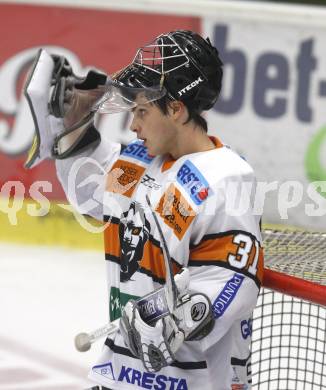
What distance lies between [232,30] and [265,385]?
322 cm

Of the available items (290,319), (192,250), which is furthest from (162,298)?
(290,319)

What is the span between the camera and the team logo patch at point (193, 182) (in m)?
2.13

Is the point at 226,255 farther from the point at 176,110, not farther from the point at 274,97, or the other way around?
the point at 274,97

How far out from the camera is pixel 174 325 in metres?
2.04

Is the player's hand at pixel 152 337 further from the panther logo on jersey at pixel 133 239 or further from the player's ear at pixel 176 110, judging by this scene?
the player's ear at pixel 176 110

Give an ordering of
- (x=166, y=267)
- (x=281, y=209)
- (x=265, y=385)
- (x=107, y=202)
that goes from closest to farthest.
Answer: (x=166, y=267)
(x=107, y=202)
(x=265, y=385)
(x=281, y=209)

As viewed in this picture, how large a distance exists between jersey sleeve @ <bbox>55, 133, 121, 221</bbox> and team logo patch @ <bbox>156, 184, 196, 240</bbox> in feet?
1.03

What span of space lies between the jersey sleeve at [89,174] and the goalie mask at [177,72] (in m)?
0.31

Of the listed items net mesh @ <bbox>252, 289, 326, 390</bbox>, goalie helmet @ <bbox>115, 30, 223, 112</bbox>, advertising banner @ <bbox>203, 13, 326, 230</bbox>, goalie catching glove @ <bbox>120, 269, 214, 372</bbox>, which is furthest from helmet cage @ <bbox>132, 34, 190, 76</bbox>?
advertising banner @ <bbox>203, 13, 326, 230</bbox>

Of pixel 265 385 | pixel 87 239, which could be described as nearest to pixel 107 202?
pixel 265 385

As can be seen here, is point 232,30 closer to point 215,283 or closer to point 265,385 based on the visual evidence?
point 265,385

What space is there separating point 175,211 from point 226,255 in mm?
146

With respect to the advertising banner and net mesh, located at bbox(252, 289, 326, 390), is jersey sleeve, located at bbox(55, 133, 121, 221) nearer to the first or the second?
net mesh, located at bbox(252, 289, 326, 390)

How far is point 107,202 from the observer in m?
2.39
